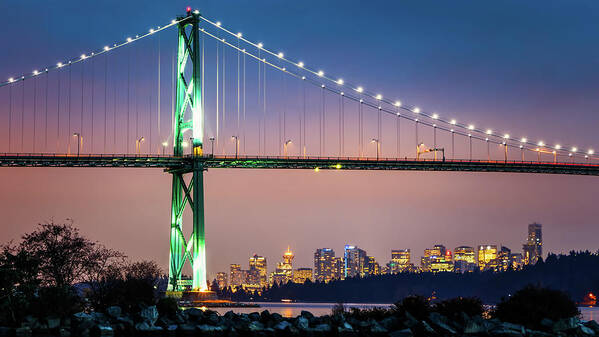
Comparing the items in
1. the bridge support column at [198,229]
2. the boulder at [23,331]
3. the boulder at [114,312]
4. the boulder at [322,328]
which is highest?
the bridge support column at [198,229]

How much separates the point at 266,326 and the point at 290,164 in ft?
94.7

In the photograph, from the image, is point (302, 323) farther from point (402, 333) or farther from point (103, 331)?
point (103, 331)

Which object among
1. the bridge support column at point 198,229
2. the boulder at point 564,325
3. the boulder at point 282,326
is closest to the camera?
the boulder at point 564,325

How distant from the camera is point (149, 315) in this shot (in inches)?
1280

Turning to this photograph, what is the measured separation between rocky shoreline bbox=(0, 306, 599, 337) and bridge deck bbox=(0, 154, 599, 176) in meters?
25.1

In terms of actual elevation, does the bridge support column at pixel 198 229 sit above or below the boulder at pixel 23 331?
above

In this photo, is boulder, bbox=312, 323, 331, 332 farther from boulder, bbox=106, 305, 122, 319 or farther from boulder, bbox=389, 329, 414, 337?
boulder, bbox=106, 305, 122, 319

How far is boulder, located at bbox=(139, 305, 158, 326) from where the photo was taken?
1263 inches

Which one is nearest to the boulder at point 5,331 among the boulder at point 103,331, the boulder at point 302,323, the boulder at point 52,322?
the boulder at point 52,322

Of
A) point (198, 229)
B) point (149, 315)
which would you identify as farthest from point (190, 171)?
point (149, 315)

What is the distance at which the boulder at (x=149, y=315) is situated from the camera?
3209 cm

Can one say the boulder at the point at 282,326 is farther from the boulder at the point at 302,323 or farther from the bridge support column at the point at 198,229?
the bridge support column at the point at 198,229

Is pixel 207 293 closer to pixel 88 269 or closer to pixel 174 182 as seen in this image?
pixel 174 182

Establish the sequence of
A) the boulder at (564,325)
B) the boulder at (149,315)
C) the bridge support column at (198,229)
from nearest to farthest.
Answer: the boulder at (564,325) < the boulder at (149,315) < the bridge support column at (198,229)
